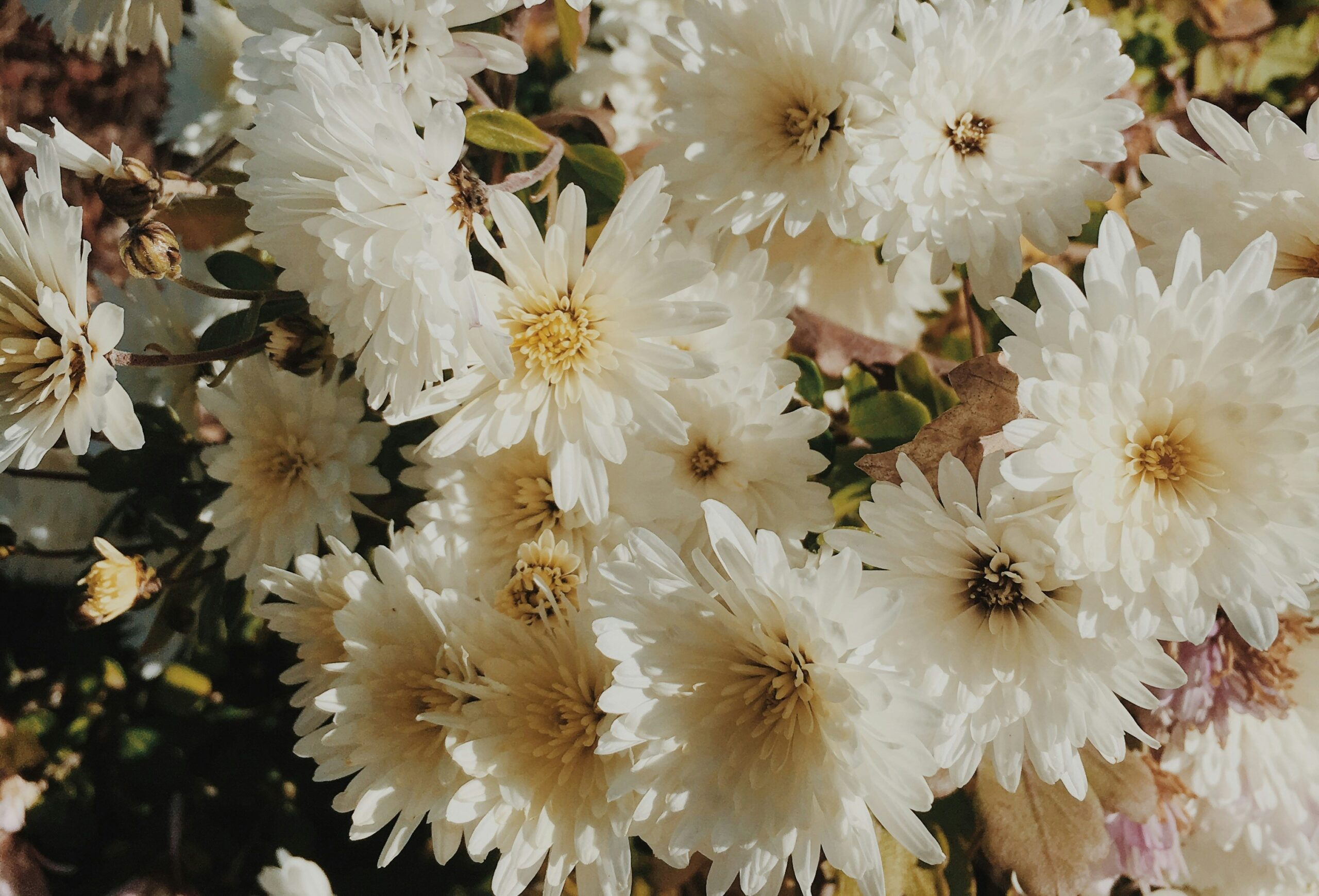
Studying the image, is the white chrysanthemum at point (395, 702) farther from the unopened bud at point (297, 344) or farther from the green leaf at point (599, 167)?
the green leaf at point (599, 167)

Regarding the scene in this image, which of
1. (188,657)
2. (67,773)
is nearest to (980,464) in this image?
(188,657)

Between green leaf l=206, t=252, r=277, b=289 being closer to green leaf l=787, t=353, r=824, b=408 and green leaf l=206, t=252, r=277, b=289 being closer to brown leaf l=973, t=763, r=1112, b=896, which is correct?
green leaf l=787, t=353, r=824, b=408

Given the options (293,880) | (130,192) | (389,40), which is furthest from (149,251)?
(293,880)

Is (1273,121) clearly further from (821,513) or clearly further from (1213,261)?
(821,513)

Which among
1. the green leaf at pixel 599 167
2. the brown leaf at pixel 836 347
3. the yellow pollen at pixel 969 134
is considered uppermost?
the yellow pollen at pixel 969 134

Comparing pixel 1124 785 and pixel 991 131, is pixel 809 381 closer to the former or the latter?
pixel 991 131

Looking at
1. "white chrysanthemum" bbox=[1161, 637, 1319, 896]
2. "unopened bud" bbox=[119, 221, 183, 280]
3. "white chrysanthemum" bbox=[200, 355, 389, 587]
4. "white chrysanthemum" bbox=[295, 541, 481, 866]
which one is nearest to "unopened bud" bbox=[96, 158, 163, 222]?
"unopened bud" bbox=[119, 221, 183, 280]

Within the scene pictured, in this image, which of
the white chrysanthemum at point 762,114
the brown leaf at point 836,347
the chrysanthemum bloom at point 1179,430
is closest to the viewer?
the chrysanthemum bloom at point 1179,430

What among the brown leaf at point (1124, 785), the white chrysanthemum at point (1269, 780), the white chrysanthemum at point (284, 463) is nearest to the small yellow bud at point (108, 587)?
the white chrysanthemum at point (284, 463)
